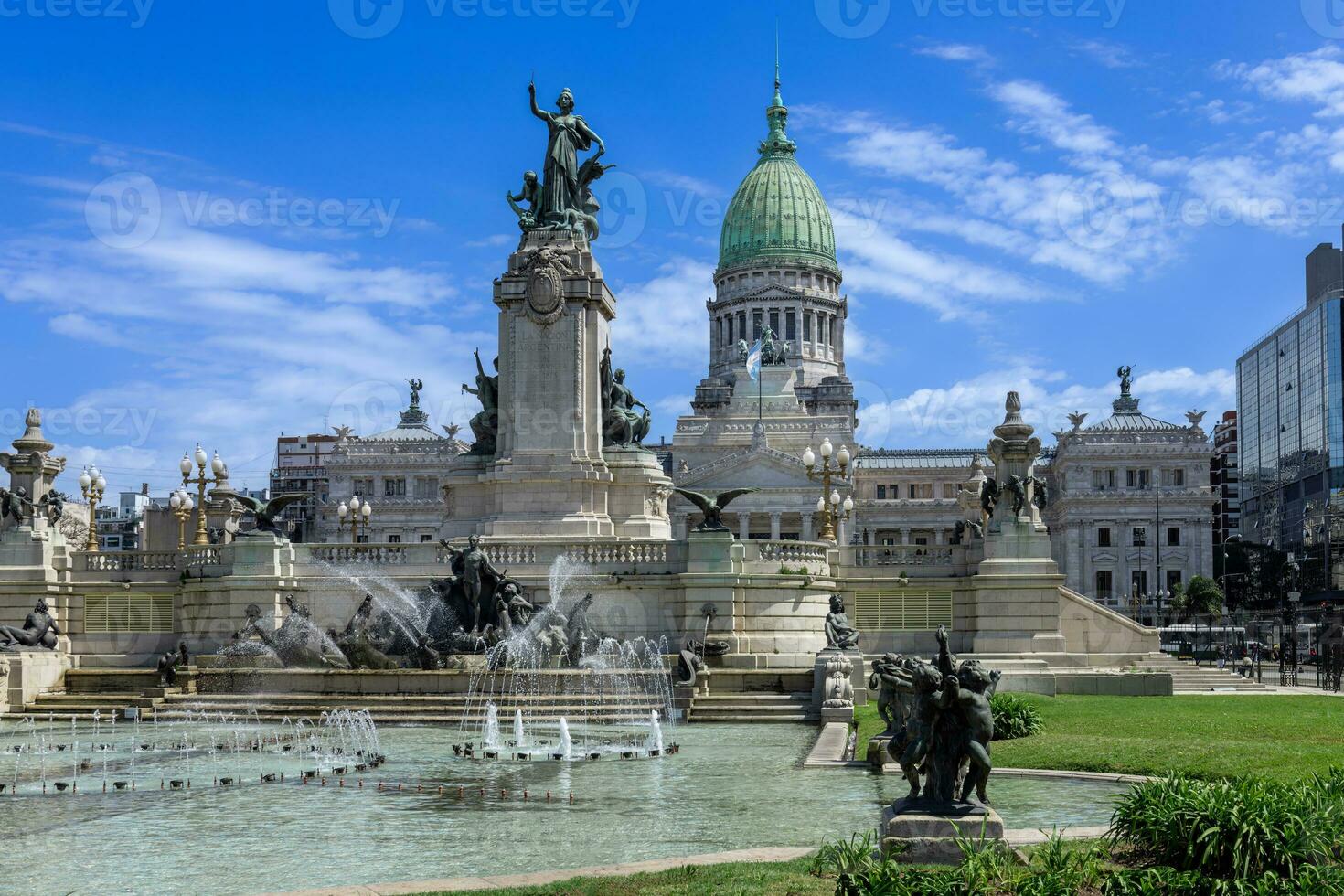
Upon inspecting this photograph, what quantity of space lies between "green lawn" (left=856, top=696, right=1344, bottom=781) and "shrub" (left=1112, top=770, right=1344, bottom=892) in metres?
3.29

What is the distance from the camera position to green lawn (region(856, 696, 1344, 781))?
65.0 feet

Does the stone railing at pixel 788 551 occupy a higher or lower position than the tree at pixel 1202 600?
higher

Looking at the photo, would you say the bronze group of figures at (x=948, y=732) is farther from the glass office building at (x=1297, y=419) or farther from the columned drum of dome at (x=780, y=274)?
the columned drum of dome at (x=780, y=274)

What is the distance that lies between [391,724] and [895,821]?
64.1ft

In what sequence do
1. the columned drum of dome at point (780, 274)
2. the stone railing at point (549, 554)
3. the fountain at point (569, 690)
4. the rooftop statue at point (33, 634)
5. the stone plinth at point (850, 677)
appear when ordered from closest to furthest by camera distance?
the fountain at point (569, 690) < the stone plinth at point (850, 677) < the rooftop statue at point (33, 634) < the stone railing at point (549, 554) < the columned drum of dome at point (780, 274)

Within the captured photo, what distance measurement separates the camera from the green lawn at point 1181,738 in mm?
19809

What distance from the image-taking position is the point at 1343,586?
102 metres

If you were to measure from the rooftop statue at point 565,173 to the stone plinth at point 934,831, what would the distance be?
3483 centimetres

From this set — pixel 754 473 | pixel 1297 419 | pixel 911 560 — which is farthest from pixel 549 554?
pixel 1297 419

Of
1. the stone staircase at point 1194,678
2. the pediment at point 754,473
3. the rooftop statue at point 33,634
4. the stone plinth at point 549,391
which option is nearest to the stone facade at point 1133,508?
the pediment at point 754,473

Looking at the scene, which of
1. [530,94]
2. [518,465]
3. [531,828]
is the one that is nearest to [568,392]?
[518,465]

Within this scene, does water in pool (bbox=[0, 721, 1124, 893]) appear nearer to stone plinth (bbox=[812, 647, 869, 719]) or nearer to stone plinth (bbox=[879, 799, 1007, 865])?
stone plinth (bbox=[879, 799, 1007, 865])

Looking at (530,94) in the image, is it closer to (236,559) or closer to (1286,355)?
(236,559)

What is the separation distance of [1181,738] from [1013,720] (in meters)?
2.79
